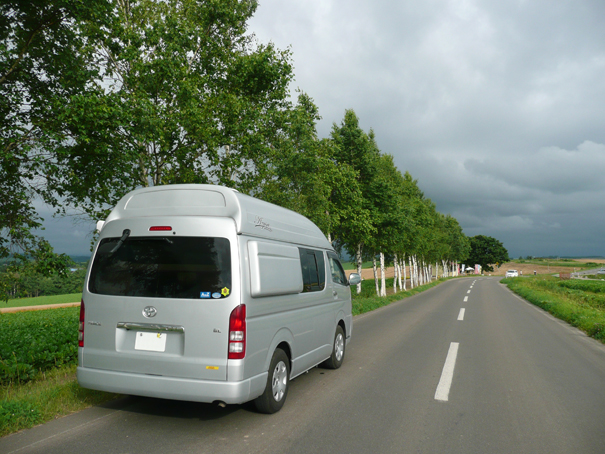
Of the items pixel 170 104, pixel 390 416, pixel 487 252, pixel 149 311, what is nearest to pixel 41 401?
pixel 149 311

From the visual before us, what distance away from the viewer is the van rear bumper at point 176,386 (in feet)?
12.6

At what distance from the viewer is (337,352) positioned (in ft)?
22.8

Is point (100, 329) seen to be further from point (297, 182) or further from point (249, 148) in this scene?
point (297, 182)

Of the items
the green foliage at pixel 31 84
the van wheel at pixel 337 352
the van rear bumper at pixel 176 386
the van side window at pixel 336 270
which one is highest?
the green foliage at pixel 31 84

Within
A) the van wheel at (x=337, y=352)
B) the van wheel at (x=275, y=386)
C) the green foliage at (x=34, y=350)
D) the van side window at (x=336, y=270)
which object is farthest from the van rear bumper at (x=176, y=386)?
the van side window at (x=336, y=270)

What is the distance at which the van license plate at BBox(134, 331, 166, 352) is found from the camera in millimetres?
4039

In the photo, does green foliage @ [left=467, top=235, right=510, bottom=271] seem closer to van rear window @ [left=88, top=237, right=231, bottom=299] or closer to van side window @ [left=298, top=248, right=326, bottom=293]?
van side window @ [left=298, top=248, right=326, bottom=293]

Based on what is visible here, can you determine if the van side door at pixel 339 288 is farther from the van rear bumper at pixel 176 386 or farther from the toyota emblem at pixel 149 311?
the toyota emblem at pixel 149 311

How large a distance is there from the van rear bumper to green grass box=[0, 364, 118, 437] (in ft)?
1.76

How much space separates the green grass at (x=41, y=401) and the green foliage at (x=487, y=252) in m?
126

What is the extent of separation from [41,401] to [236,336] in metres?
2.54

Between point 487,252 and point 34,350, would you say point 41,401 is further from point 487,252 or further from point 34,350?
point 487,252

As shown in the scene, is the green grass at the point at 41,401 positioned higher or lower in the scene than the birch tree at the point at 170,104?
lower

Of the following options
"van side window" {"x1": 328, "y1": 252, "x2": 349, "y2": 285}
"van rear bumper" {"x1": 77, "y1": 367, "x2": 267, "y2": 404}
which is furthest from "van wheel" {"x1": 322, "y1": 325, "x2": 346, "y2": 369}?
"van rear bumper" {"x1": 77, "y1": 367, "x2": 267, "y2": 404}
